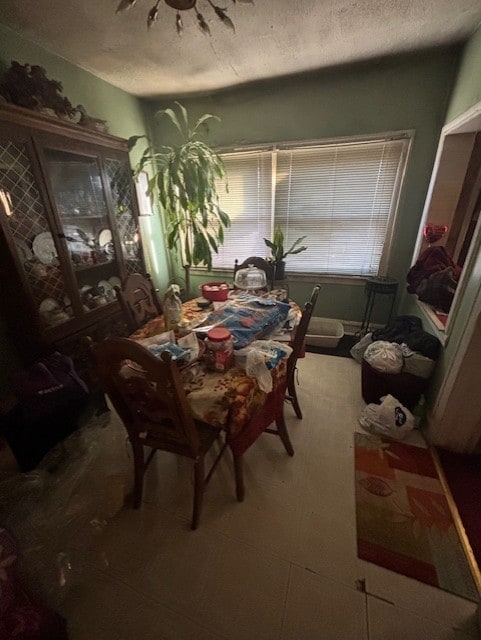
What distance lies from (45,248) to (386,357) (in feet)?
7.52

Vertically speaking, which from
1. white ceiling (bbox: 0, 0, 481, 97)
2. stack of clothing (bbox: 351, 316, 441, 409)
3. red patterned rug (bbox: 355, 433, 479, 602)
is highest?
white ceiling (bbox: 0, 0, 481, 97)

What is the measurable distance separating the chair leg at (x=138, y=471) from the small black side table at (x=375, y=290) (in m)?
2.21

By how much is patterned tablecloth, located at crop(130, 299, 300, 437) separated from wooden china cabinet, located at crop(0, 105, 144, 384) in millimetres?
1172

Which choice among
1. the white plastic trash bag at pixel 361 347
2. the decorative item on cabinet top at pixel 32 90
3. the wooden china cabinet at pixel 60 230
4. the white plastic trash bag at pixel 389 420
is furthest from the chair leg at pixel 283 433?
the decorative item on cabinet top at pixel 32 90

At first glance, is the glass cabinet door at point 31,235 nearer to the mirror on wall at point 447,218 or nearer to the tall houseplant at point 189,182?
the tall houseplant at point 189,182

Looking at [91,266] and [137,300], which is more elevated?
[91,266]

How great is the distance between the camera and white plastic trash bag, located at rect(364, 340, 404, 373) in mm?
1674

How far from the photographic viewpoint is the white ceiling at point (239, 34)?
1343 mm

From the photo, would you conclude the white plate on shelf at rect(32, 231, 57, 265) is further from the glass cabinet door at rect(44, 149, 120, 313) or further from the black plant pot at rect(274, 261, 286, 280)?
the black plant pot at rect(274, 261, 286, 280)

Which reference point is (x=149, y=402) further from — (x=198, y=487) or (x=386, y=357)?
(x=386, y=357)

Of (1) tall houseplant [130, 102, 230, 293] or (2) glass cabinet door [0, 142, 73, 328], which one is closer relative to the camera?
(2) glass cabinet door [0, 142, 73, 328]

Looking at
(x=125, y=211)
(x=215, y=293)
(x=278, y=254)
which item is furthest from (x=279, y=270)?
(x=125, y=211)

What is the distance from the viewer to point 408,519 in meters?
1.19

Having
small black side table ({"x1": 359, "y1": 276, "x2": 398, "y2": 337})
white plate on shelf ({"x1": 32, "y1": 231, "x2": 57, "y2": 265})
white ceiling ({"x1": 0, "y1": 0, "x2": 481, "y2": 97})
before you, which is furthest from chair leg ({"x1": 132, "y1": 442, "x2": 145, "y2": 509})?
small black side table ({"x1": 359, "y1": 276, "x2": 398, "y2": 337})
